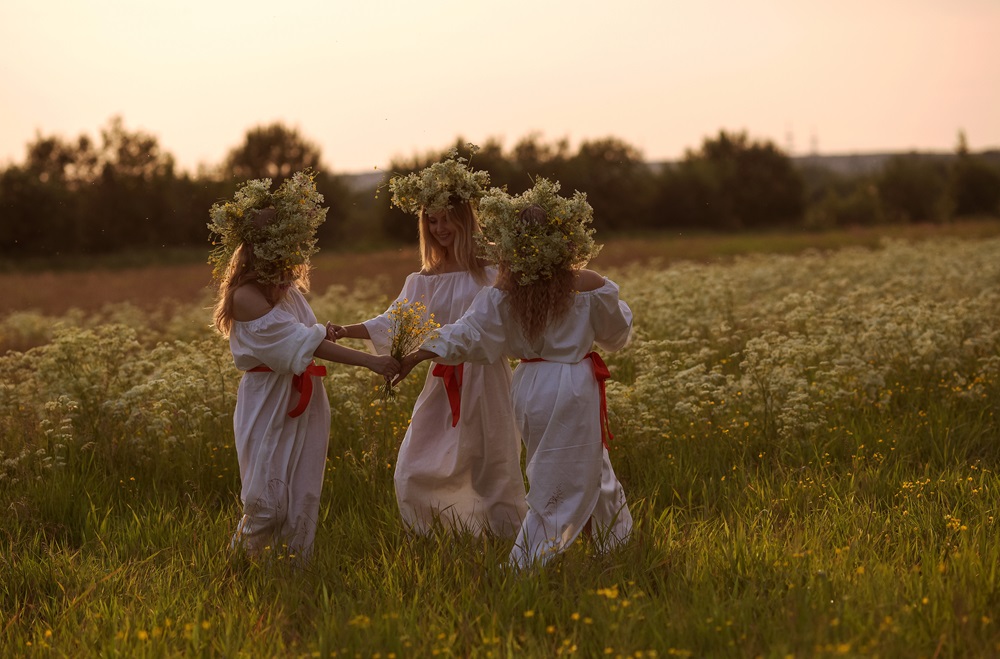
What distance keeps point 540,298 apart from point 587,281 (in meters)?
0.28

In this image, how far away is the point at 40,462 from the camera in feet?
20.8

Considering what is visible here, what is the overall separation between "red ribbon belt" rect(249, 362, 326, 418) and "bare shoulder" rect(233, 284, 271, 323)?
27 cm

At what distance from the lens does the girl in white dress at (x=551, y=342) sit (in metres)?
4.83

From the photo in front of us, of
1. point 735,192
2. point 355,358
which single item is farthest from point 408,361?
point 735,192

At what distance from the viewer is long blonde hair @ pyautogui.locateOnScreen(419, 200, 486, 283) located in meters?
5.64

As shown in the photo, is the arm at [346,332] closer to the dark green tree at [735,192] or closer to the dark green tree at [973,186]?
the dark green tree at [735,192]

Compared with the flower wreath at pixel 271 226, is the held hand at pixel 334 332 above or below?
below

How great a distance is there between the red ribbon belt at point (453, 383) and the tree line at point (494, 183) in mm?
34399

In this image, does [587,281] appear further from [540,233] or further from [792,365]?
[792,365]

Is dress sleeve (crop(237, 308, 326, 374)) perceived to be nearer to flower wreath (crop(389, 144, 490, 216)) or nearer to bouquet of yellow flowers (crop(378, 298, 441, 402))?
bouquet of yellow flowers (crop(378, 298, 441, 402))

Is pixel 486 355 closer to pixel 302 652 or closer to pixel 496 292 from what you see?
pixel 496 292

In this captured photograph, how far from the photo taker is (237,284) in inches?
205

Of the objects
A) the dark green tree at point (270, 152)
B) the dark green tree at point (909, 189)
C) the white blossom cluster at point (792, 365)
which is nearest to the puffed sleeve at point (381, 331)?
the white blossom cluster at point (792, 365)

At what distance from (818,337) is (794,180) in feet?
205
